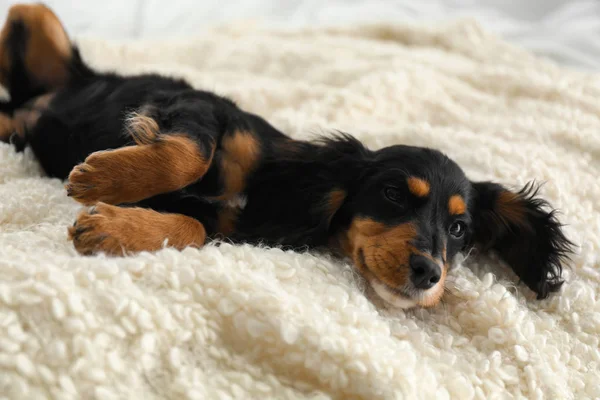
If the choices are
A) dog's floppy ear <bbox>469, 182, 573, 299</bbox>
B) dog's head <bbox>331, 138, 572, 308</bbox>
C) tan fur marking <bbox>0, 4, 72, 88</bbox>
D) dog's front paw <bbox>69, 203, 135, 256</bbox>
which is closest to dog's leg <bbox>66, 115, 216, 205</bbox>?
dog's front paw <bbox>69, 203, 135, 256</bbox>

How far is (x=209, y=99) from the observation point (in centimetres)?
166

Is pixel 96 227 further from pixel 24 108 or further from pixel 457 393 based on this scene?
pixel 24 108

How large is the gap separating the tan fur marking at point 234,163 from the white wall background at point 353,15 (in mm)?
2046

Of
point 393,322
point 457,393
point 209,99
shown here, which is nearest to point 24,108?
point 209,99

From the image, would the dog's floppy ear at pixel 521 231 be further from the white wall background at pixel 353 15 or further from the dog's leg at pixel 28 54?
the white wall background at pixel 353 15

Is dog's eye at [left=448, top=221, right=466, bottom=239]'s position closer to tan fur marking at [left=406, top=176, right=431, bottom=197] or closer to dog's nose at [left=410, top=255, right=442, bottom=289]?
tan fur marking at [left=406, top=176, right=431, bottom=197]

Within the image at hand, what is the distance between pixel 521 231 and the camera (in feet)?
5.23

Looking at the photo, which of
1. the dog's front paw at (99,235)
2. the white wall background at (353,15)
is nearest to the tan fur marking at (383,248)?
the dog's front paw at (99,235)

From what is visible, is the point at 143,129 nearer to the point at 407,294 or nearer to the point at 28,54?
the point at 407,294

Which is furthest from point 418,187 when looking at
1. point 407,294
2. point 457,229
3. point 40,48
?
point 40,48

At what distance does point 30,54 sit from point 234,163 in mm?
1177

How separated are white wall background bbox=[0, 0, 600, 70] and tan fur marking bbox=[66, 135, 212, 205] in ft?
7.06

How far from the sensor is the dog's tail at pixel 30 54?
218 cm

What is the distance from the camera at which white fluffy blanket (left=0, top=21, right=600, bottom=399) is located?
0.84 m
